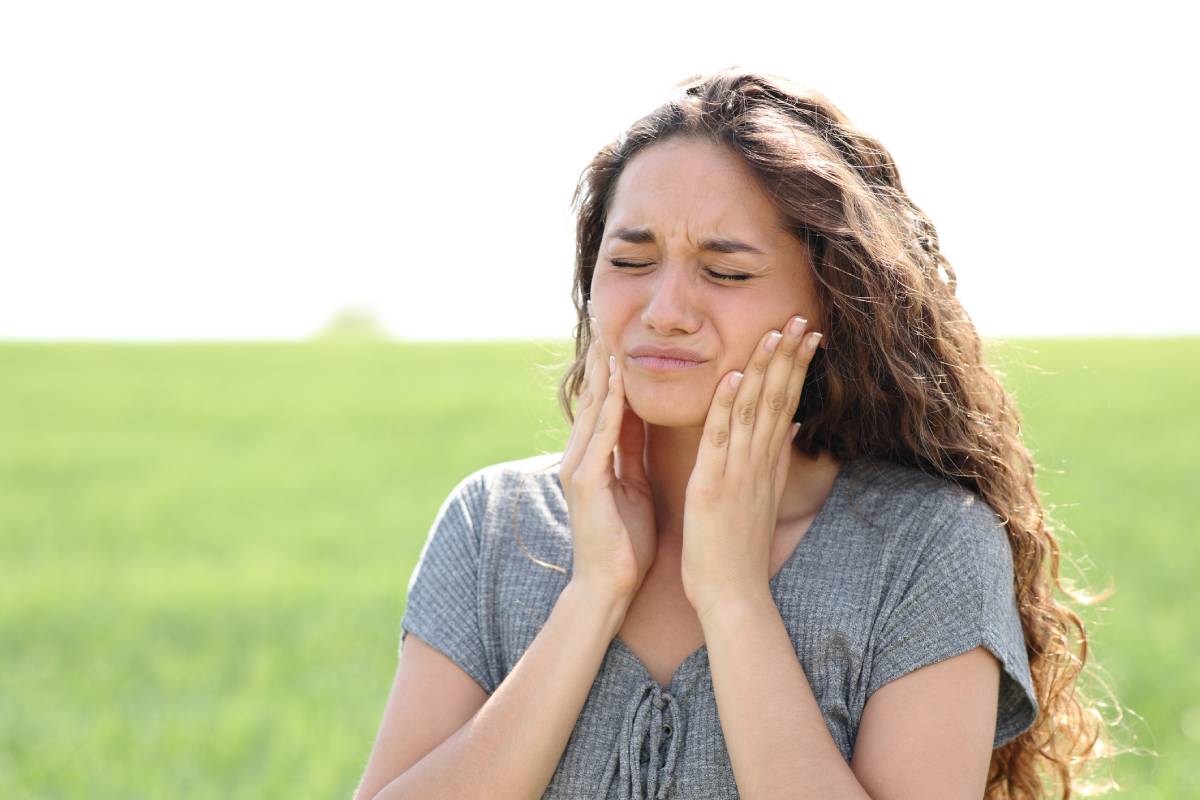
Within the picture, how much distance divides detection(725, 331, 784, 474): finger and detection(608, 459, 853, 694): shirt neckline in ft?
0.77

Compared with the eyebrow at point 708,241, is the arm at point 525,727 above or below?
below

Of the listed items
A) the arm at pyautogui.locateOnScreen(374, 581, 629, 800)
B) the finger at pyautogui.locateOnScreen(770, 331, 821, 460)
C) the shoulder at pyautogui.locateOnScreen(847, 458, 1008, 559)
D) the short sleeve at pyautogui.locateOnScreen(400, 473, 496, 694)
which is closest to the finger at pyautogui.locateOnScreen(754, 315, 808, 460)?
the finger at pyautogui.locateOnScreen(770, 331, 821, 460)

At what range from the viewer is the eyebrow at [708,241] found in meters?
2.50

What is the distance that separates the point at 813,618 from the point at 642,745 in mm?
414

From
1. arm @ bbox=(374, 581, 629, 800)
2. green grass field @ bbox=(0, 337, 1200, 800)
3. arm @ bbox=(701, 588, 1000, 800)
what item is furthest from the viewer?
green grass field @ bbox=(0, 337, 1200, 800)

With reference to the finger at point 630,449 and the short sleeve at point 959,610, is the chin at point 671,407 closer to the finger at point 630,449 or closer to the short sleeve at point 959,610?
the finger at point 630,449

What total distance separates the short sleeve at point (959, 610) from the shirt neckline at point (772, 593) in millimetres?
221

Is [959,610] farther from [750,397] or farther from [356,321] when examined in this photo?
[356,321]

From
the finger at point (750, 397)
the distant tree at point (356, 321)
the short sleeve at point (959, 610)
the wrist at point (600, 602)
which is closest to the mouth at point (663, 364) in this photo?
the finger at point (750, 397)

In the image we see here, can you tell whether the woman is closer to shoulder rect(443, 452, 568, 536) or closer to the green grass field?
shoulder rect(443, 452, 568, 536)

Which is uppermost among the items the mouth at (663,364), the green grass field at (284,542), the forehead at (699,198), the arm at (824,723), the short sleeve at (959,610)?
the forehead at (699,198)

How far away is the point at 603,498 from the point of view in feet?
8.41

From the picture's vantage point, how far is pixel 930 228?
9.57 ft

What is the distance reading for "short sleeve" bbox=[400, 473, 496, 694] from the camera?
2.60m
